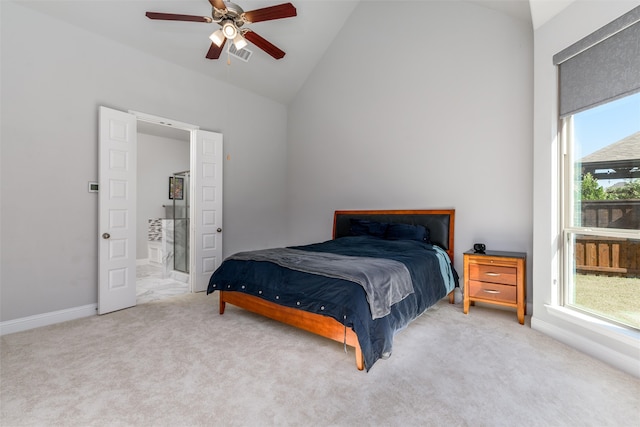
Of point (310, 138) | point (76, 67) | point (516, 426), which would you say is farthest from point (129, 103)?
point (516, 426)

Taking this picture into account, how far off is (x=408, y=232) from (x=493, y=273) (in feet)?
3.49

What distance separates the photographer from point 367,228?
428 cm

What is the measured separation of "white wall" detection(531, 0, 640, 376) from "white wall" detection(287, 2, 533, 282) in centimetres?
51

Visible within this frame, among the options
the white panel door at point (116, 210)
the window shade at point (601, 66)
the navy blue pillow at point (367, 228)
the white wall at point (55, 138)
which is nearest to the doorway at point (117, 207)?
the white panel door at point (116, 210)

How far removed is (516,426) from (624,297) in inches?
60.7

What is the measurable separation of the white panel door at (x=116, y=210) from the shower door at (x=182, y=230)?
1.51 meters

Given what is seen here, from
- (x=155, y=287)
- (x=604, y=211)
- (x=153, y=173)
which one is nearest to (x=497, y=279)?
(x=604, y=211)

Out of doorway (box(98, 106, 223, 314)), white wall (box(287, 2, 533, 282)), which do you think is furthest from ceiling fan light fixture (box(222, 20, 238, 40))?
white wall (box(287, 2, 533, 282))

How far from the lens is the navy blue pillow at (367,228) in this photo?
13.6ft

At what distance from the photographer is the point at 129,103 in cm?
376

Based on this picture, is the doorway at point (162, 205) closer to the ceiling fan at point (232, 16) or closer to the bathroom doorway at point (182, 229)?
the bathroom doorway at point (182, 229)

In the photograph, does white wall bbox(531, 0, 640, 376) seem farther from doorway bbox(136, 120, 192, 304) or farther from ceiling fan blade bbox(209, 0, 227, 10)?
doorway bbox(136, 120, 192, 304)

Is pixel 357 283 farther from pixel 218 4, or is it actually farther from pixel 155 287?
pixel 155 287

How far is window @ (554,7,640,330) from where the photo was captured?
7.07 ft
